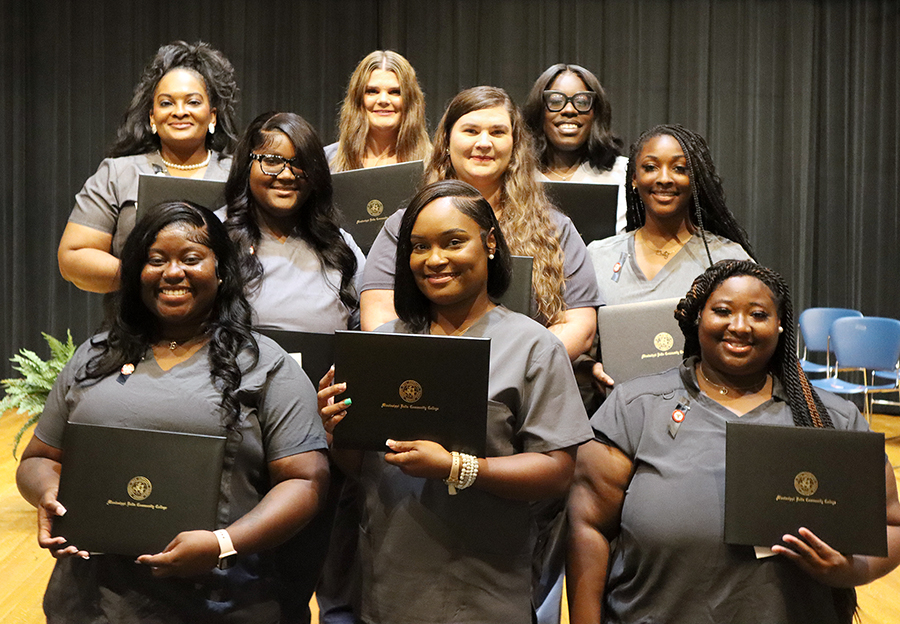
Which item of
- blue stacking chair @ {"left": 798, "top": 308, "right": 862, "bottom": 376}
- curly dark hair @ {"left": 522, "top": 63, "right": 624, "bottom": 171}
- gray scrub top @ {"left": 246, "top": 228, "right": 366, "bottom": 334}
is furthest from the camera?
blue stacking chair @ {"left": 798, "top": 308, "right": 862, "bottom": 376}

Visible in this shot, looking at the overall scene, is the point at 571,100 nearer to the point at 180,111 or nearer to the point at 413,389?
the point at 180,111

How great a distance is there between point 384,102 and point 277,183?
3.16 ft

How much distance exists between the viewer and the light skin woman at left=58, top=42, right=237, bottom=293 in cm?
314

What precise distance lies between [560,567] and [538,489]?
2.79ft

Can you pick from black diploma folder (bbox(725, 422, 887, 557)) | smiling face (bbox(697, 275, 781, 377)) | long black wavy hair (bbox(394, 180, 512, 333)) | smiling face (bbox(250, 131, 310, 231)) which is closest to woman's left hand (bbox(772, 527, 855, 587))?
black diploma folder (bbox(725, 422, 887, 557))

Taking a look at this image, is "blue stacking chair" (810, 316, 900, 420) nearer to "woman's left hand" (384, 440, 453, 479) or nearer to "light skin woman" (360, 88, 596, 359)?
"light skin woman" (360, 88, 596, 359)

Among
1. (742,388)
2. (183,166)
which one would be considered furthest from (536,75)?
(742,388)

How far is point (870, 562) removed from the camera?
6.30 ft

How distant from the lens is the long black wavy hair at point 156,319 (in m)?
2.01

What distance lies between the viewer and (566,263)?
2.64 m

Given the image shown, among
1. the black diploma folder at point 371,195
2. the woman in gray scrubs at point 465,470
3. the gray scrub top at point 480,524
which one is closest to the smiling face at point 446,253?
the woman in gray scrubs at point 465,470

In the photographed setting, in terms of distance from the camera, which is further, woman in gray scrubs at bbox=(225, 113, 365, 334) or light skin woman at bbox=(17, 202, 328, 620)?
woman in gray scrubs at bbox=(225, 113, 365, 334)

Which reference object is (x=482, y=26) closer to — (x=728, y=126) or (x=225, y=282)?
(x=728, y=126)

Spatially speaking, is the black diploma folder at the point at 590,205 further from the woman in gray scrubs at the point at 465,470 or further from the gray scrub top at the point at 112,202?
the gray scrub top at the point at 112,202
